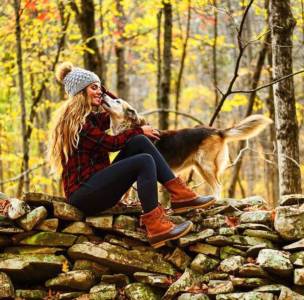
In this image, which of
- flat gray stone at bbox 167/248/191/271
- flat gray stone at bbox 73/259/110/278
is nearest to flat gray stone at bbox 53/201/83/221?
flat gray stone at bbox 73/259/110/278

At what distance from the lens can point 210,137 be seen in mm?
5887

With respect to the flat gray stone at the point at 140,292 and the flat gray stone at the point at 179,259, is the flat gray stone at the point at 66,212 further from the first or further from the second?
the flat gray stone at the point at 179,259

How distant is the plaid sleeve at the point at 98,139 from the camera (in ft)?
13.4

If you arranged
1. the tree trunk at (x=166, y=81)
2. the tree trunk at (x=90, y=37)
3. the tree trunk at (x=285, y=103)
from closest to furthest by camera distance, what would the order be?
the tree trunk at (x=285, y=103), the tree trunk at (x=90, y=37), the tree trunk at (x=166, y=81)

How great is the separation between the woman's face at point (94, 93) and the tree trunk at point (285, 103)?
2.34 meters

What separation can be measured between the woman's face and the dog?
1458 mm

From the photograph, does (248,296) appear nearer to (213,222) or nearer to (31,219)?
(213,222)

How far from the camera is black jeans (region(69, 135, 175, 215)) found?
4062 millimetres

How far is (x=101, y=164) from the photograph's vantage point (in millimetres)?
4309

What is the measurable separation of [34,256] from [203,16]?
9.09m

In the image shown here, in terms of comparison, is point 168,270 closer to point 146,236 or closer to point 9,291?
point 146,236

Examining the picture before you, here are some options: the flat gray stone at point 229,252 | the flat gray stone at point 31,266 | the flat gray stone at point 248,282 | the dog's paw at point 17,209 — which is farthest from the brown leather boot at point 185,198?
the dog's paw at point 17,209

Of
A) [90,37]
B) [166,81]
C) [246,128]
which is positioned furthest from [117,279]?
[166,81]

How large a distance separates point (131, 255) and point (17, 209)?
1081 mm
